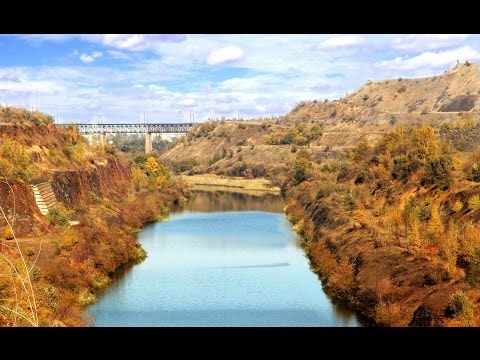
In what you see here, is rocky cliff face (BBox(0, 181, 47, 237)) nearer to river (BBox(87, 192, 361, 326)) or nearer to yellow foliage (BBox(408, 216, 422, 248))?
river (BBox(87, 192, 361, 326))

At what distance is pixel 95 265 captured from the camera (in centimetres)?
2730

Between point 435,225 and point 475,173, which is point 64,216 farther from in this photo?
point 475,173

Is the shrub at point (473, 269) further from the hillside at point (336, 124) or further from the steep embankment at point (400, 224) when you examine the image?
the hillside at point (336, 124)

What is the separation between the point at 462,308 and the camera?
16734 mm

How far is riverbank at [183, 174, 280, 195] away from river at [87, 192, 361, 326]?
30313 mm

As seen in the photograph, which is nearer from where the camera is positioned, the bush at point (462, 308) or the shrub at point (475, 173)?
the bush at point (462, 308)

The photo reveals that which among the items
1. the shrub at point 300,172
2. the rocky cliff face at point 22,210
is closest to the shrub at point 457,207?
the rocky cliff face at point 22,210

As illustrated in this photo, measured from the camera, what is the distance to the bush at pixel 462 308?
16547 millimetres

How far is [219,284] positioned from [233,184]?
177 feet

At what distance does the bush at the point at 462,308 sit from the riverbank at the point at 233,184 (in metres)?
53.5

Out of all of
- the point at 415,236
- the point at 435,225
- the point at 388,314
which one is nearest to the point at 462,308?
the point at 388,314

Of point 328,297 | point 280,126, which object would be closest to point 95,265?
→ point 328,297
